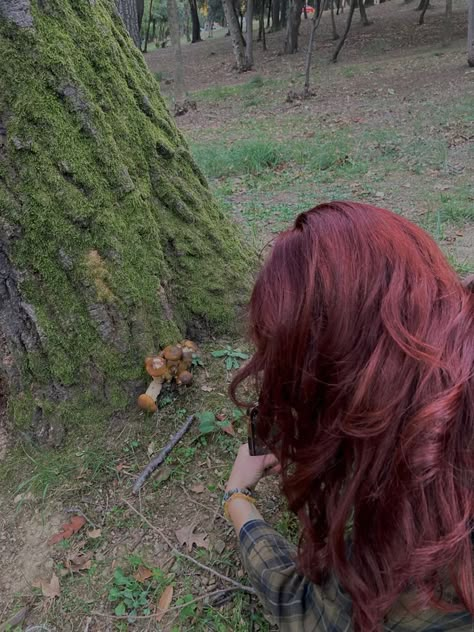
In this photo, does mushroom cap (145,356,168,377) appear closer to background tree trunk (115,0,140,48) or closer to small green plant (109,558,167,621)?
small green plant (109,558,167,621)

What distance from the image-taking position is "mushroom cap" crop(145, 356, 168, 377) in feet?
7.18

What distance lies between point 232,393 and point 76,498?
44.0 inches

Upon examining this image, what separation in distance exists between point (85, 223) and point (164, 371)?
717 mm

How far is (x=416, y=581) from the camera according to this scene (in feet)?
3.39

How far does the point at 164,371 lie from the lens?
2211 millimetres

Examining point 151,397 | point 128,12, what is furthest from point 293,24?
point 151,397

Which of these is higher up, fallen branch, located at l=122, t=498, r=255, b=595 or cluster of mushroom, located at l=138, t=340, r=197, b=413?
cluster of mushroom, located at l=138, t=340, r=197, b=413

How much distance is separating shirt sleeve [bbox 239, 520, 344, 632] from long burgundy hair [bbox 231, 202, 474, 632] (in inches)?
9.7

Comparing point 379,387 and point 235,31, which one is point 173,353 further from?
point 235,31

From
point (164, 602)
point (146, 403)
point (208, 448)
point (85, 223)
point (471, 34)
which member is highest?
point (471, 34)

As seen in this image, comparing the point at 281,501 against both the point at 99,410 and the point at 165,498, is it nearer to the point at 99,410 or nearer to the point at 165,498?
the point at 165,498

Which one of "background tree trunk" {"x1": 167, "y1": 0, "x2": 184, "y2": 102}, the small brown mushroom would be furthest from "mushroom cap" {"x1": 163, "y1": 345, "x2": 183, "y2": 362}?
"background tree trunk" {"x1": 167, "y1": 0, "x2": 184, "y2": 102}

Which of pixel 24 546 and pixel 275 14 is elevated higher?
pixel 275 14

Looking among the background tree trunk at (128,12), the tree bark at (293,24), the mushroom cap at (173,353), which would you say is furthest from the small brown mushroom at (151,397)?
the tree bark at (293,24)
